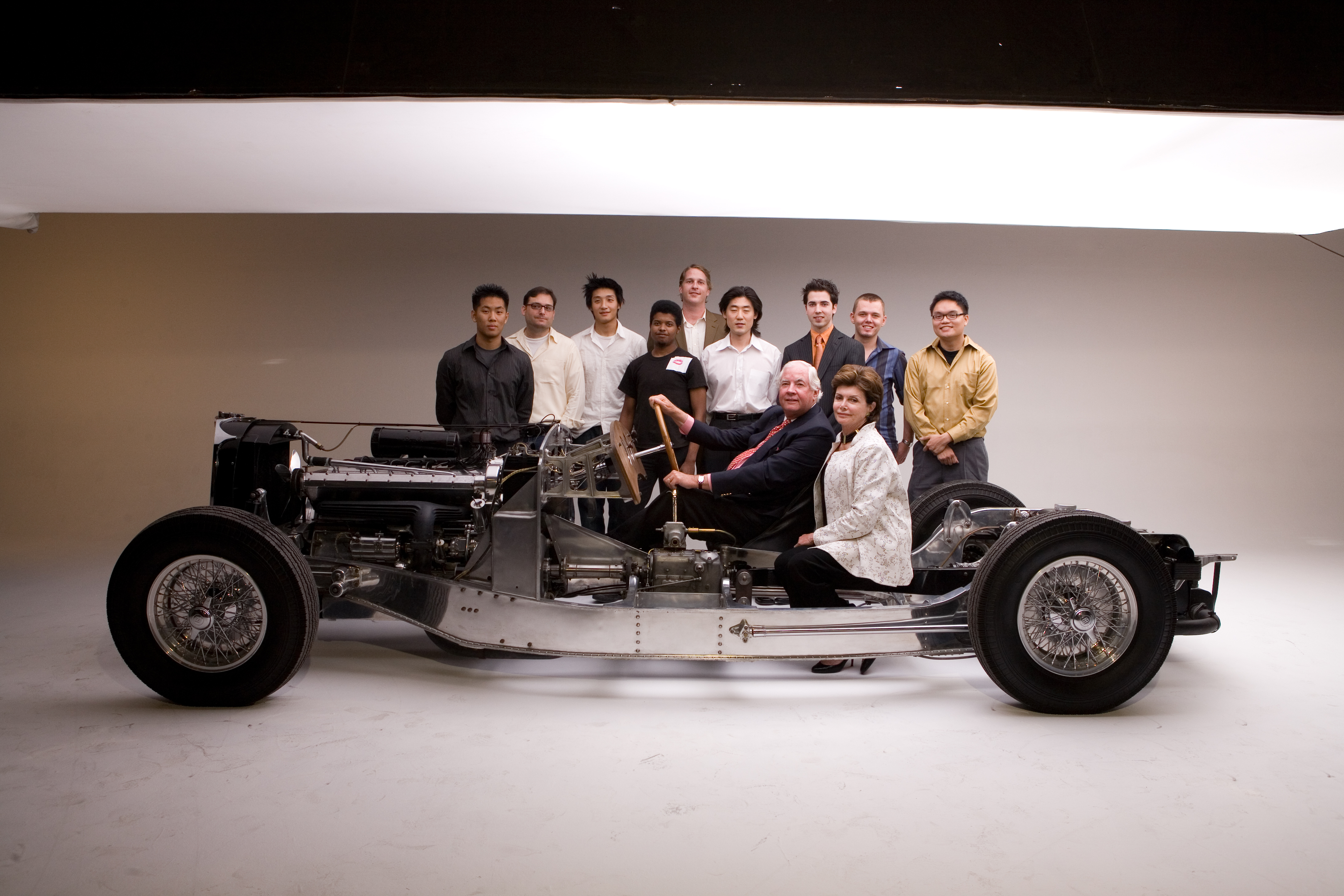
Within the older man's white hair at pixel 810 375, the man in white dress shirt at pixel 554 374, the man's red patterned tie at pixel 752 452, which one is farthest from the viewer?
the man in white dress shirt at pixel 554 374

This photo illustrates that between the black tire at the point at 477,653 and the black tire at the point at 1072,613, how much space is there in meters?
1.92

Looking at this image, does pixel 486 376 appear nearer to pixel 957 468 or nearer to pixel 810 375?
pixel 810 375

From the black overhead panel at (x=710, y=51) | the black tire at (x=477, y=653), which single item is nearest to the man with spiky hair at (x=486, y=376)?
the black tire at (x=477, y=653)

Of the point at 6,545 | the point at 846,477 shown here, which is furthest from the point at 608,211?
the point at 6,545

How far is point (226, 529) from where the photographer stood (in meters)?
3.20

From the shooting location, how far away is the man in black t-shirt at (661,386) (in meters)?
4.82

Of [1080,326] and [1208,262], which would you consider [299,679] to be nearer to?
[1080,326]

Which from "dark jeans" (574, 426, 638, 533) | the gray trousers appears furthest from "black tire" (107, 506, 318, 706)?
the gray trousers

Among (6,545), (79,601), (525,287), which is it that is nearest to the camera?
(79,601)

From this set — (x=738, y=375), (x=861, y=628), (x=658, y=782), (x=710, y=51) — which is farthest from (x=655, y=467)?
(x=658, y=782)

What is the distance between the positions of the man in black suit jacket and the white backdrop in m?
2.90

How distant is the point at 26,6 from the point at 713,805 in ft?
12.6

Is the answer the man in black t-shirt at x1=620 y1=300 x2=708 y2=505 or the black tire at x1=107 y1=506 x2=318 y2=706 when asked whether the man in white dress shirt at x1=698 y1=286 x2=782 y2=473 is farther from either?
the black tire at x1=107 y1=506 x2=318 y2=706

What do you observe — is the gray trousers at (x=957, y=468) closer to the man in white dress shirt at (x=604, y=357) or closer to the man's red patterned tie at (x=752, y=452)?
the man's red patterned tie at (x=752, y=452)
